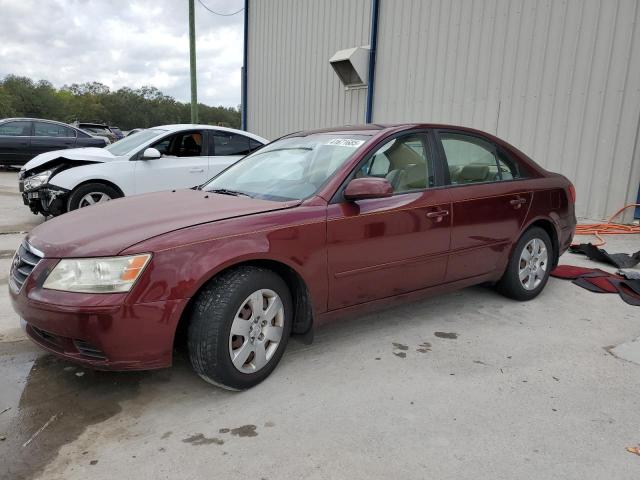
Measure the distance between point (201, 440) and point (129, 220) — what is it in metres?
1.27

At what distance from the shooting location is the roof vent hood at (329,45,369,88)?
35.8 feet

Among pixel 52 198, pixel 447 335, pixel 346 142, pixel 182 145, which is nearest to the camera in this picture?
pixel 346 142

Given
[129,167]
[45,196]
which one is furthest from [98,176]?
[45,196]

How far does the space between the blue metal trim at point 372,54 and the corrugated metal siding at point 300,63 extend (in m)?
0.33

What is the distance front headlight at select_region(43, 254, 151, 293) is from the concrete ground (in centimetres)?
68

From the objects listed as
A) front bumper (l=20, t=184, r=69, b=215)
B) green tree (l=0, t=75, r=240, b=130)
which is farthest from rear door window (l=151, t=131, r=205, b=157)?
green tree (l=0, t=75, r=240, b=130)

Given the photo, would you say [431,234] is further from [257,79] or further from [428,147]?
[257,79]

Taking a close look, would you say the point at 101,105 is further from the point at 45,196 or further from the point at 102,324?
the point at 102,324

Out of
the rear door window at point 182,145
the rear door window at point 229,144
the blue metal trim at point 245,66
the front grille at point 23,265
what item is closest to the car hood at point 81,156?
the rear door window at point 182,145

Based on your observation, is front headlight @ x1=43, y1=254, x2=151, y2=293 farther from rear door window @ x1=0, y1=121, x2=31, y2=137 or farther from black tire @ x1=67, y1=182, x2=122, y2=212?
rear door window @ x1=0, y1=121, x2=31, y2=137

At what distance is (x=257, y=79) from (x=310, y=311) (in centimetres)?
1355

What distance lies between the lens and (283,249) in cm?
285

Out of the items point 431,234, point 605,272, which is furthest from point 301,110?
point 431,234

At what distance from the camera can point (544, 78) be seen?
798 cm
